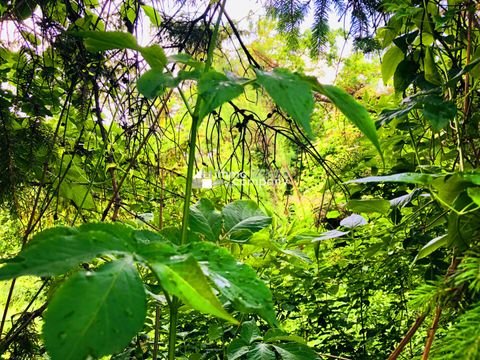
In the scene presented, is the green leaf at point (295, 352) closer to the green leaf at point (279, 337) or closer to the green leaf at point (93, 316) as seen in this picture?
the green leaf at point (279, 337)

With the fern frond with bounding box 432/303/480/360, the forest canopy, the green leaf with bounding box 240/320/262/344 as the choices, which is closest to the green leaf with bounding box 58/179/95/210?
the forest canopy

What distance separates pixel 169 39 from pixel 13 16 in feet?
1.00

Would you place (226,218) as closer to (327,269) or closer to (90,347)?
(90,347)

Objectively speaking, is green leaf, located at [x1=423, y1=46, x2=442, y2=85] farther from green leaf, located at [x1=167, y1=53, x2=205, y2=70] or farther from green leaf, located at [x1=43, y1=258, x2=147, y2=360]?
green leaf, located at [x1=43, y1=258, x2=147, y2=360]

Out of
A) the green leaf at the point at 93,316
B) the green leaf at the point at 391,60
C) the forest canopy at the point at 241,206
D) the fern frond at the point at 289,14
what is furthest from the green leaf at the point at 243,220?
the fern frond at the point at 289,14

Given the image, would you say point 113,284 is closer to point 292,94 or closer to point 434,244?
point 292,94

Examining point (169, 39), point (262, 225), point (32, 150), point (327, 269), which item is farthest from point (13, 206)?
point (327, 269)

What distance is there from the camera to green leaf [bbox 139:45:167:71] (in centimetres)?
37

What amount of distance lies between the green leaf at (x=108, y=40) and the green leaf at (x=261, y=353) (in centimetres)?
40

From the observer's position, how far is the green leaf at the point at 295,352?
55 centimetres

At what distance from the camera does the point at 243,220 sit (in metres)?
0.56

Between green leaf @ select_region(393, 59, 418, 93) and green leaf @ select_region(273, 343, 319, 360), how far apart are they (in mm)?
464

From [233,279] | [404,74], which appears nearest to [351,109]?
[233,279]

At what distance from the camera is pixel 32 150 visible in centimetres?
92
